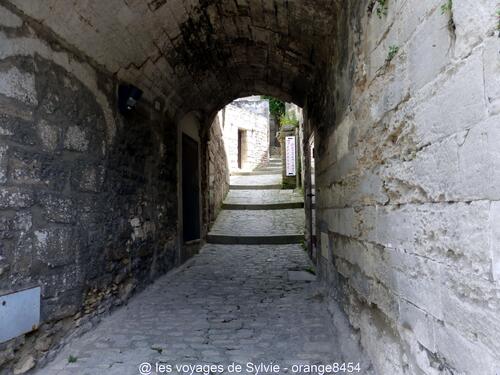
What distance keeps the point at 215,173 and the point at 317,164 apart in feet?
15.4

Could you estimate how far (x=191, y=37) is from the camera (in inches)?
146

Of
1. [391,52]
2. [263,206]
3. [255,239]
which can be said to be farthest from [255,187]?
[391,52]

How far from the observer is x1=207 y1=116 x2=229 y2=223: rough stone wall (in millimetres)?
8023

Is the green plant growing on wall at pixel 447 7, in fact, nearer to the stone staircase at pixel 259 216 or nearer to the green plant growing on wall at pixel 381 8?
the green plant growing on wall at pixel 381 8

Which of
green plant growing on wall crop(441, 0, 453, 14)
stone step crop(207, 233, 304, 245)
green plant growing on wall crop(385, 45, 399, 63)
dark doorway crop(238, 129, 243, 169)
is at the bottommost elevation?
stone step crop(207, 233, 304, 245)

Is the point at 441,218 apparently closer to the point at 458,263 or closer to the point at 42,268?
the point at 458,263

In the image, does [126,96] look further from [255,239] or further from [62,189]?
[255,239]

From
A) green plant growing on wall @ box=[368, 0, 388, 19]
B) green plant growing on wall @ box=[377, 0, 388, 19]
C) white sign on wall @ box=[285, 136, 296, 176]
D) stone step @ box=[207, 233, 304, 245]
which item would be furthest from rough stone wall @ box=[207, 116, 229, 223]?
green plant growing on wall @ box=[377, 0, 388, 19]

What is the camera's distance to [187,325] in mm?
3072

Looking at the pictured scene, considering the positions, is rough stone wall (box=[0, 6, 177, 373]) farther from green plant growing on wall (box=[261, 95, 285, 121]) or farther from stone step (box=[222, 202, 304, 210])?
green plant growing on wall (box=[261, 95, 285, 121])

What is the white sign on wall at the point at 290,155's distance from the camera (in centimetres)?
1119

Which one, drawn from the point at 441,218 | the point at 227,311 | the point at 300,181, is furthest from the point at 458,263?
the point at 300,181

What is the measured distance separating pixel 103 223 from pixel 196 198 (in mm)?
3434

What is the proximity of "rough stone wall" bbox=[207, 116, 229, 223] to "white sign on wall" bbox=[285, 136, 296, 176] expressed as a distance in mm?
2193
